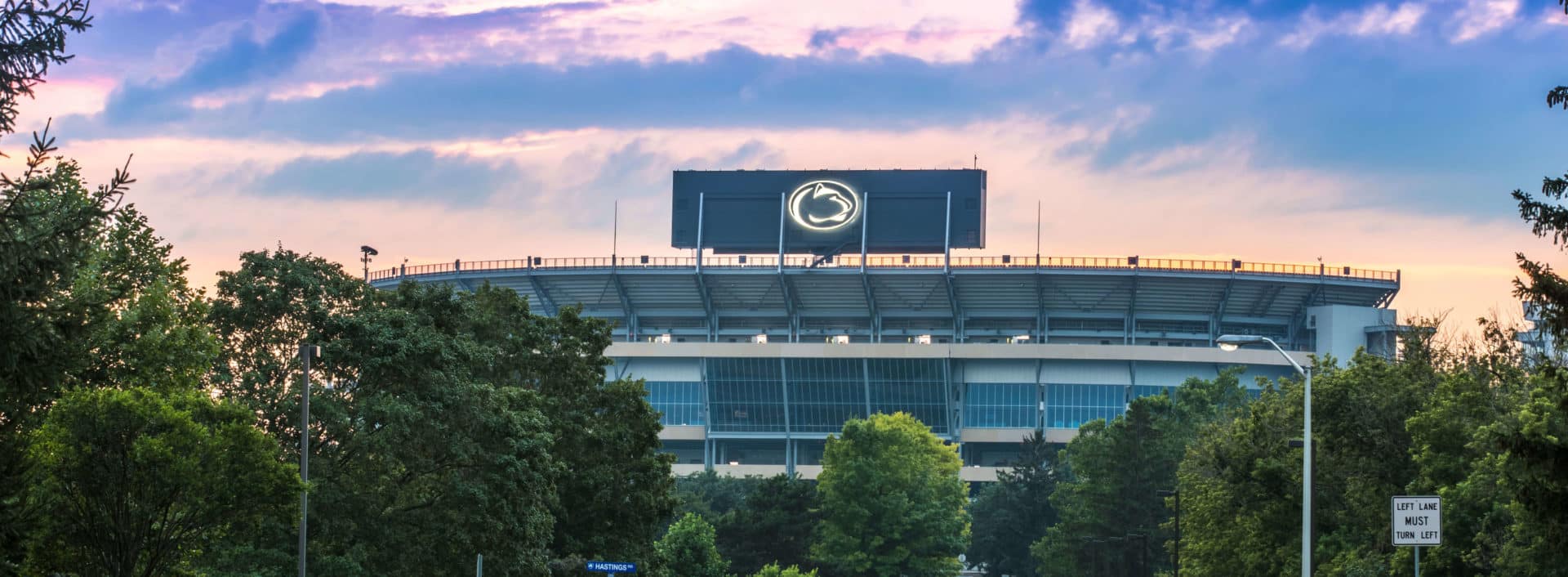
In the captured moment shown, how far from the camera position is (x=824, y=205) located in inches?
6122

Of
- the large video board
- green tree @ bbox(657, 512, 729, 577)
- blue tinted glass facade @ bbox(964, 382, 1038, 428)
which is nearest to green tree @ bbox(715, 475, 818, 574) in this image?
green tree @ bbox(657, 512, 729, 577)

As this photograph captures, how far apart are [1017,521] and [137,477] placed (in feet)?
313

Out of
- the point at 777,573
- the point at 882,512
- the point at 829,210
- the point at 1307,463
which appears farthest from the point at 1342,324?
the point at 1307,463

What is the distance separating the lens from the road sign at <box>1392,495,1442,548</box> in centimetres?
3391

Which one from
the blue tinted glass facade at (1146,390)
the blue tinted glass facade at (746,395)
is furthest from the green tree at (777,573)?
the blue tinted glass facade at (1146,390)

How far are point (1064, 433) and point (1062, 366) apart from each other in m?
6.22

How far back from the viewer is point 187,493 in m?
35.2

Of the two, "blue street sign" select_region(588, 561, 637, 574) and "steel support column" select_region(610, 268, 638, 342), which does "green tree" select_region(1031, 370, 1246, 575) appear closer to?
"blue street sign" select_region(588, 561, 637, 574)

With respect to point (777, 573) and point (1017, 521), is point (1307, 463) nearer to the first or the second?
point (777, 573)

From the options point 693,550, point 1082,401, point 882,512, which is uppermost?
point 1082,401

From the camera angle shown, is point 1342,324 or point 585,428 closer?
point 585,428

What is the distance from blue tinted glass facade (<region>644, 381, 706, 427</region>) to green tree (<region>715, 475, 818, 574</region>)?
67.8 meters

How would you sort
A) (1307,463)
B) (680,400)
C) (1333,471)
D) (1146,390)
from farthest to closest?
(680,400) < (1146,390) < (1333,471) < (1307,463)

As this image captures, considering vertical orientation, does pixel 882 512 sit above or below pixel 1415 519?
below
